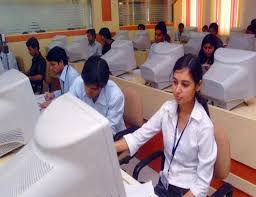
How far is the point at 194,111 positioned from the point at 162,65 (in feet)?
3.80

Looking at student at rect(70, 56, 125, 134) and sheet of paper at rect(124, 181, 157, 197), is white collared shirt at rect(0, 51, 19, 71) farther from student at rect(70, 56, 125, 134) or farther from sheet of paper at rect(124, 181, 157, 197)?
sheet of paper at rect(124, 181, 157, 197)

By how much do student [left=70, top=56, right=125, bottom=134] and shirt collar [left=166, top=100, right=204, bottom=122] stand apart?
499mm

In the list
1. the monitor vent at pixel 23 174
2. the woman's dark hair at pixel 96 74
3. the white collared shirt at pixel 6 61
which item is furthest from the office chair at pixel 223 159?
the white collared shirt at pixel 6 61

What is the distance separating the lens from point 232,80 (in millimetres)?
1820

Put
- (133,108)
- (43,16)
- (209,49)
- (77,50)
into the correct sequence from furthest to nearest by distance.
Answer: (43,16) → (77,50) → (209,49) → (133,108)

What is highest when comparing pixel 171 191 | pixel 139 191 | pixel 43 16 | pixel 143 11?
pixel 143 11

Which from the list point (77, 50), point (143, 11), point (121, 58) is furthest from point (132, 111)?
point (143, 11)

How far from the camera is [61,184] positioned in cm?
61

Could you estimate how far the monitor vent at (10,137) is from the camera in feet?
4.10

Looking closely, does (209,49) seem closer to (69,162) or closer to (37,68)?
(37,68)

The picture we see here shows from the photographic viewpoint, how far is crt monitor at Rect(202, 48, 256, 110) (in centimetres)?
183

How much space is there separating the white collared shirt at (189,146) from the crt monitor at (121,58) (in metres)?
1.54

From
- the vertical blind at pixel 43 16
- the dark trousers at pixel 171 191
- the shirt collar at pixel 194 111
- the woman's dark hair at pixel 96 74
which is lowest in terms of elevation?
the dark trousers at pixel 171 191

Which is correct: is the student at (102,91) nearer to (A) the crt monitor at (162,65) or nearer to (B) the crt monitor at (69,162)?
(A) the crt monitor at (162,65)
